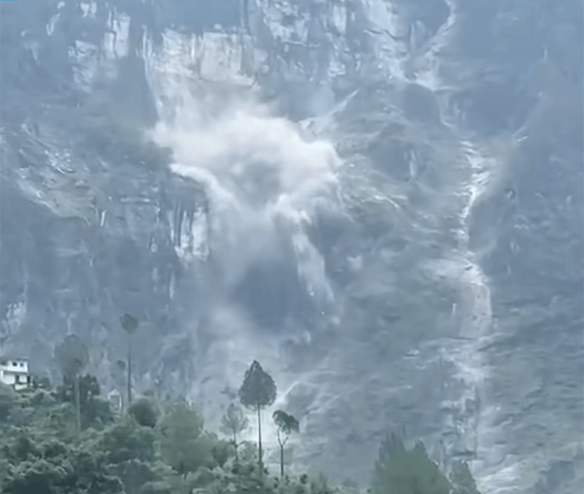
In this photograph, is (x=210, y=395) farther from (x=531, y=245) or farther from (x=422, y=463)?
(x=422, y=463)

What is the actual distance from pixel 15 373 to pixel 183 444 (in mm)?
24040

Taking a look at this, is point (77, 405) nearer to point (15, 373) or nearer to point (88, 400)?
point (88, 400)

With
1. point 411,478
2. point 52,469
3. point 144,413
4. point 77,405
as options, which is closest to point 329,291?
point 144,413

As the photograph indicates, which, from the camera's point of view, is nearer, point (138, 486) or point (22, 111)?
point (138, 486)

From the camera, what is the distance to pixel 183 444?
3376 inches

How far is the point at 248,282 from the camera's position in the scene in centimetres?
19175

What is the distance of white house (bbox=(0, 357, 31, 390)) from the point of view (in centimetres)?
10031

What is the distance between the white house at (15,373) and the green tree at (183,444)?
14421 millimetres

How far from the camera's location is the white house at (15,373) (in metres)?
100

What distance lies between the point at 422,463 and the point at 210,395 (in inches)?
3335

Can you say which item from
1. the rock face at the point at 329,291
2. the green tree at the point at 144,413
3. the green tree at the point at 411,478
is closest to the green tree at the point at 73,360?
the green tree at the point at 144,413

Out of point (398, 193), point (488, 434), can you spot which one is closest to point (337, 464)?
point (488, 434)

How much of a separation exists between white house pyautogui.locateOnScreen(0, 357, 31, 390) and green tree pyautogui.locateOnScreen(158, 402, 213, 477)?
14.4 metres

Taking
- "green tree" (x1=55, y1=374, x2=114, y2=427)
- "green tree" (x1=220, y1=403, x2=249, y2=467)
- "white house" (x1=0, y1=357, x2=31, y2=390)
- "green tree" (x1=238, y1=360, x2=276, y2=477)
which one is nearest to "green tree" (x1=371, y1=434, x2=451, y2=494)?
"green tree" (x1=220, y1=403, x2=249, y2=467)
